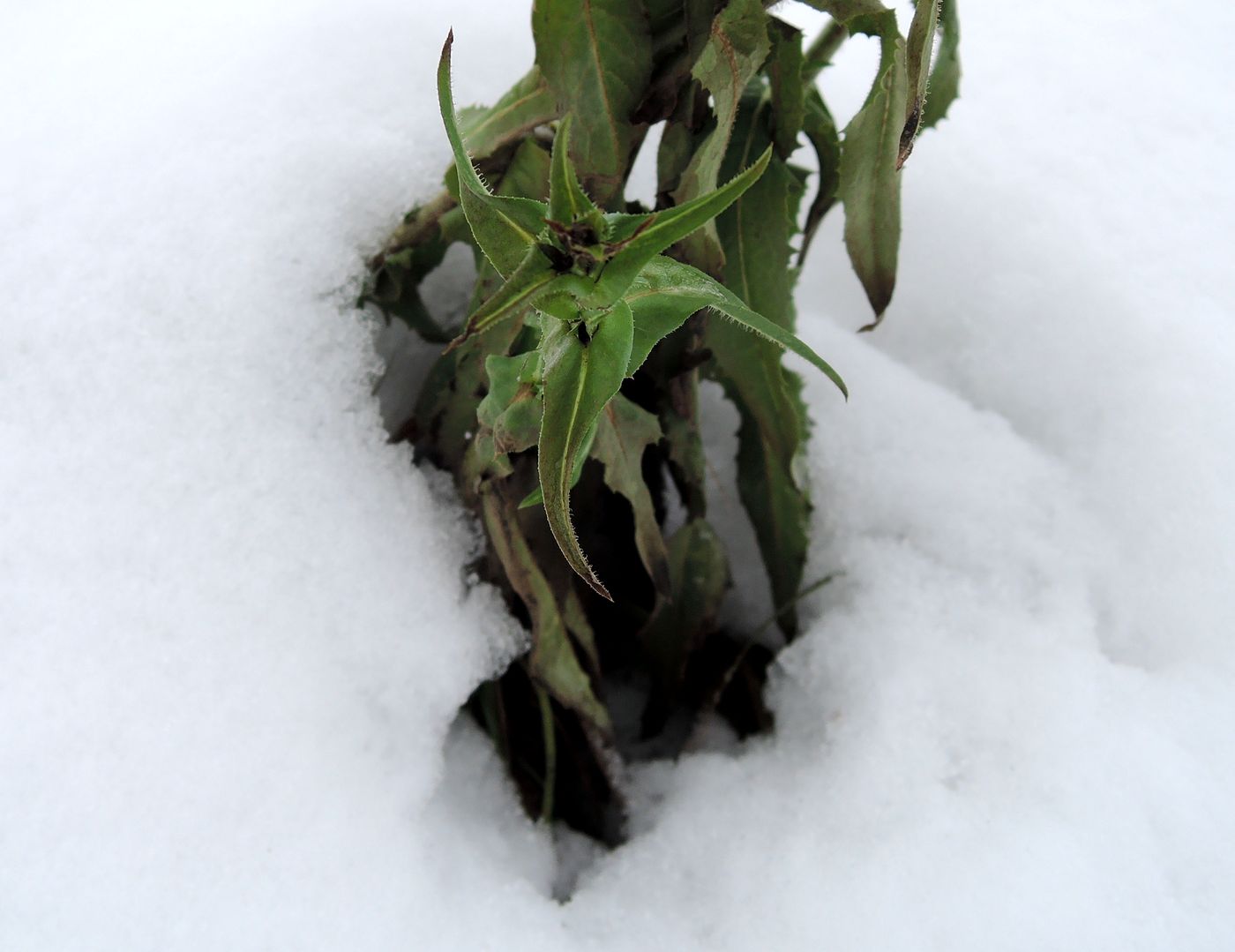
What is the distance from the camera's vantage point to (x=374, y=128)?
573 mm

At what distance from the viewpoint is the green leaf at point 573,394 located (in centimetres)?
31

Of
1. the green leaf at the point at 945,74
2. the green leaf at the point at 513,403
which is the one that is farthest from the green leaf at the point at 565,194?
the green leaf at the point at 945,74

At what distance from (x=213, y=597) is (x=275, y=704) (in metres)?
0.06

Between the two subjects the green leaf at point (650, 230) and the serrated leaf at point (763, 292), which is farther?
the serrated leaf at point (763, 292)

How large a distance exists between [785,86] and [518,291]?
0.27m

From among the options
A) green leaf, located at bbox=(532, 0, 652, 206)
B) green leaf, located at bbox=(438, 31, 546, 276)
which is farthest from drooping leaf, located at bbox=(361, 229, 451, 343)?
green leaf, located at bbox=(438, 31, 546, 276)

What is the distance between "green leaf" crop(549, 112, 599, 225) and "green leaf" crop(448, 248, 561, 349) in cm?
1

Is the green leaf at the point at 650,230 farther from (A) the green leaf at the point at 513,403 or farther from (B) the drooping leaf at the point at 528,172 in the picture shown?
(B) the drooping leaf at the point at 528,172

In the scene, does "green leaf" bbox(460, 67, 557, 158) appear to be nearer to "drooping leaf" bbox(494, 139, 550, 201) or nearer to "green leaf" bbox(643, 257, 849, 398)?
"drooping leaf" bbox(494, 139, 550, 201)

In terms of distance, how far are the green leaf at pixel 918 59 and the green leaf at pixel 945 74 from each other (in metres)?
0.14

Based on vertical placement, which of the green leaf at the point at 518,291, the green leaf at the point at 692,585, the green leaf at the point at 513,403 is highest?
the green leaf at the point at 518,291

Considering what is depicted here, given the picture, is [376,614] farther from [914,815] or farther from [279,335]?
[914,815]

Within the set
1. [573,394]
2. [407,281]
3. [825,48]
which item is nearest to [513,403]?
[573,394]

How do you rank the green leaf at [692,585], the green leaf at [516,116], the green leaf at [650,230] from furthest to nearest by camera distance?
the green leaf at [692,585], the green leaf at [516,116], the green leaf at [650,230]
